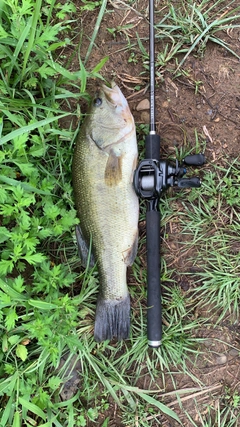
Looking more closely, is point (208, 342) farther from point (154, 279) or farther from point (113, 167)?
point (113, 167)

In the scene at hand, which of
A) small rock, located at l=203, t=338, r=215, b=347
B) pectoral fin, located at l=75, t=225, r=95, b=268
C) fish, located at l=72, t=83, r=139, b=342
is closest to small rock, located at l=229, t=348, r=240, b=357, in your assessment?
small rock, located at l=203, t=338, r=215, b=347

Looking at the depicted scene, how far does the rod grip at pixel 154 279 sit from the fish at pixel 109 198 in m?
0.14

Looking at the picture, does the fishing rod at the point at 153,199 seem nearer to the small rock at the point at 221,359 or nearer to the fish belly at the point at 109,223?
the fish belly at the point at 109,223

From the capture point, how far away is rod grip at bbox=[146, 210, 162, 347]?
9.74ft

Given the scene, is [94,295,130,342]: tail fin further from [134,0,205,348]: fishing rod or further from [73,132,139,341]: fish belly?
[134,0,205,348]: fishing rod

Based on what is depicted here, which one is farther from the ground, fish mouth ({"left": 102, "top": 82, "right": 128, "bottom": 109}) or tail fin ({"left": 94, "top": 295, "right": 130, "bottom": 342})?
fish mouth ({"left": 102, "top": 82, "right": 128, "bottom": 109})

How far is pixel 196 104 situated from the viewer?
3.20 metres

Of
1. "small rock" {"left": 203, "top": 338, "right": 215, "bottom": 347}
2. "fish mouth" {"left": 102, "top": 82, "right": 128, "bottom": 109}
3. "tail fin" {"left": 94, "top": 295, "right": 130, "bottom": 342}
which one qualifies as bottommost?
"small rock" {"left": 203, "top": 338, "right": 215, "bottom": 347}

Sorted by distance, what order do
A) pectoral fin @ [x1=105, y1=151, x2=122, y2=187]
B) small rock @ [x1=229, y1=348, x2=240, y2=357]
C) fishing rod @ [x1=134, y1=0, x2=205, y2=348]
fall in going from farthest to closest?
small rock @ [x1=229, y1=348, x2=240, y2=357] → pectoral fin @ [x1=105, y1=151, x2=122, y2=187] → fishing rod @ [x1=134, y1=0, x2=205, y2=348]

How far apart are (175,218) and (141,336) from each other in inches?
39.0

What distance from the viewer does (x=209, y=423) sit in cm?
308

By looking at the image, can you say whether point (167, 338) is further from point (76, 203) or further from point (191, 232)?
point (76, 203)

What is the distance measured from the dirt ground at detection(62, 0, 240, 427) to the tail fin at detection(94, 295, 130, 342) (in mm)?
556

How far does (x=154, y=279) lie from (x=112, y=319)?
456 mm
